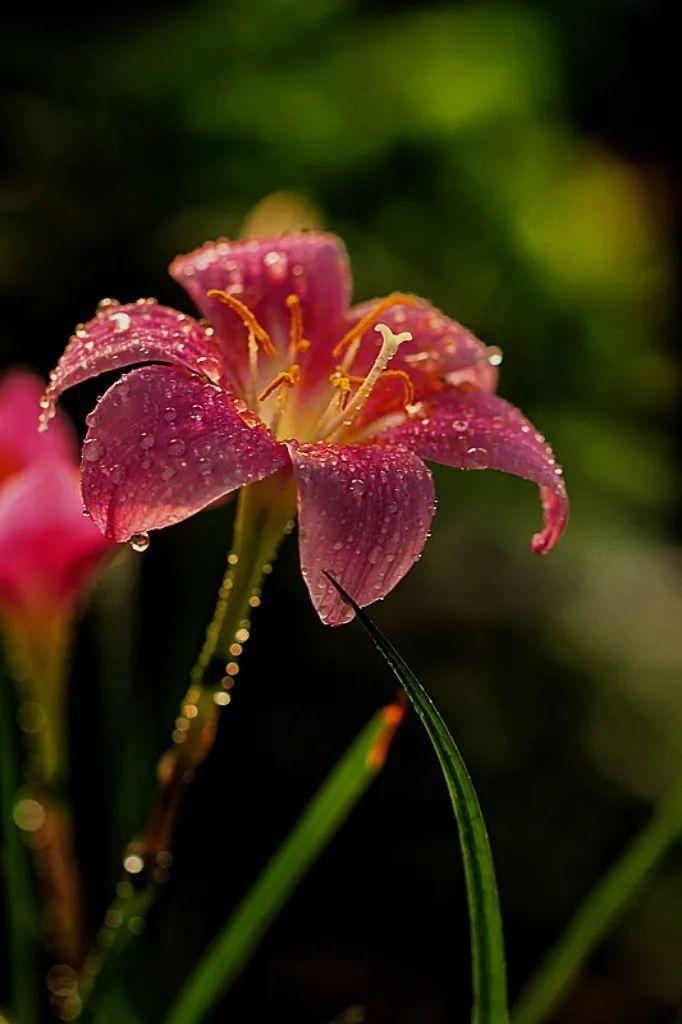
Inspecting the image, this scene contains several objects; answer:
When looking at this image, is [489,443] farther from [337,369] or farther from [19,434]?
[19,434]

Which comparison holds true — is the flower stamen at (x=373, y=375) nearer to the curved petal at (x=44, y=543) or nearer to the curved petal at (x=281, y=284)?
the curved petal at (x=281, y=284)

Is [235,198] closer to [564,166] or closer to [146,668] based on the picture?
[564,166]

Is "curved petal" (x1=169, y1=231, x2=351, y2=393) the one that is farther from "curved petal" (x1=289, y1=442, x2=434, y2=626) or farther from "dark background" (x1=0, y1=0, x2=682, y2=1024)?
"dark background" (x1=0, y1=0, x2=682, y2=1024)

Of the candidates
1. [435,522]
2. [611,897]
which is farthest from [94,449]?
[435,522]

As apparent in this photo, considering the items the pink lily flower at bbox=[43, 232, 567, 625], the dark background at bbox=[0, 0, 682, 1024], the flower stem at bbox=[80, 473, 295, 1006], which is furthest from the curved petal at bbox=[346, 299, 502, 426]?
the dark background at bbox=[0, 0, 682, 1024]

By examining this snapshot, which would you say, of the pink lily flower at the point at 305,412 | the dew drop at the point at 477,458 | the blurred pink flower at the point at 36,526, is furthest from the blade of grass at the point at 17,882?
the dew drop at the point at 477,458
